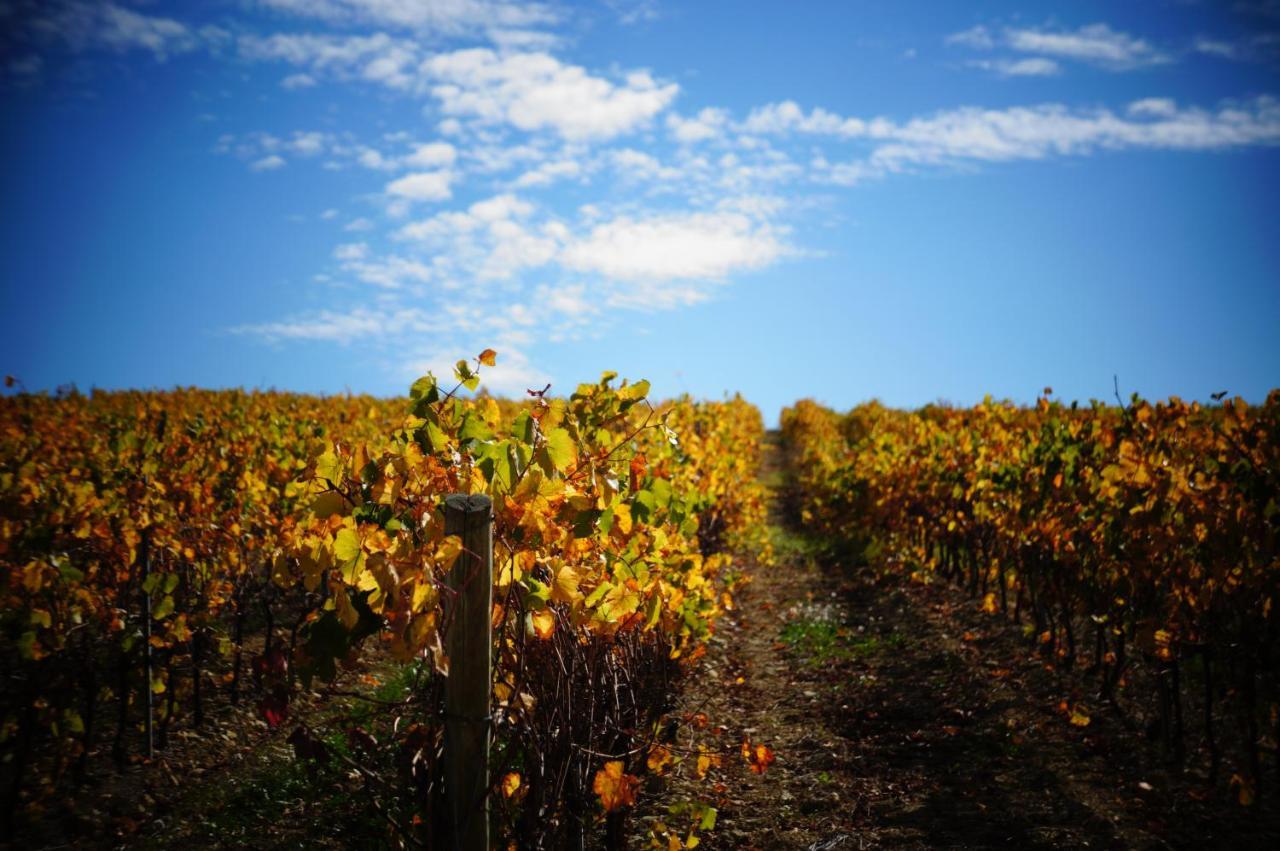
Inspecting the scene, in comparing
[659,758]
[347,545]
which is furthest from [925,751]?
[347,545]

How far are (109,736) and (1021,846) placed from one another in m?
6.68

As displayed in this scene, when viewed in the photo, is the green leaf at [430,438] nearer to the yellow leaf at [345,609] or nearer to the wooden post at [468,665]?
the wooden post at [468,665]

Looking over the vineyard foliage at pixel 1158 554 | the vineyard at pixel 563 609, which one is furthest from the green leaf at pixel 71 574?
the vineyard foliage at pixel 1158 554

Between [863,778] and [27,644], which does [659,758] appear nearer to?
[863,778]

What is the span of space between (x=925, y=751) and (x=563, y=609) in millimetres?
3827

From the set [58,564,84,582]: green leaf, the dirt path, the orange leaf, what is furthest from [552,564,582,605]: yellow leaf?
[58,564,84,582]: green leaf

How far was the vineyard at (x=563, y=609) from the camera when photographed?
281 centimetres

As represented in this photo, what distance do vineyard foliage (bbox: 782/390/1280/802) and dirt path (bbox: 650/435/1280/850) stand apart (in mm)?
316

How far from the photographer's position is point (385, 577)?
237 centimetres

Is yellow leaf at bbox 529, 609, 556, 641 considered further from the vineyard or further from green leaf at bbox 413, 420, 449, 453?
green leaf at bbox 413, 420, 449, 453

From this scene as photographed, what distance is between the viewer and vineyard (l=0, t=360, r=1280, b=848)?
9.23 ft

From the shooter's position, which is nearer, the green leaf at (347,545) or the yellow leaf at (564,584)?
the green leaf at (347,545)

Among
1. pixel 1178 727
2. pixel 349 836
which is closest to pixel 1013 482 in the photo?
pixel 1178 727

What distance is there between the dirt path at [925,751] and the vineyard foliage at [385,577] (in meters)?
0.95
